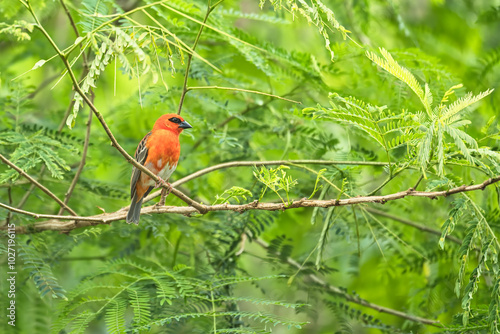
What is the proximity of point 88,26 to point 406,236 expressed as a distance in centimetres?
282

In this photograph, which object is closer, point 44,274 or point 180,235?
point 44,274

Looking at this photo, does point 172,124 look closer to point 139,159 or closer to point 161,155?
point 161,155

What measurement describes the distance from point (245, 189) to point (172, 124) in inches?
34.6

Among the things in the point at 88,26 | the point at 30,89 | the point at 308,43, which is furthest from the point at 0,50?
the point at 308,43

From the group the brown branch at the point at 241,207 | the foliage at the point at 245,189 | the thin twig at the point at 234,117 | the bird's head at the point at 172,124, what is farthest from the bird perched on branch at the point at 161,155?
the thin twig at the point at 234,117

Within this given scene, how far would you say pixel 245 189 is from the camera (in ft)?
9.41

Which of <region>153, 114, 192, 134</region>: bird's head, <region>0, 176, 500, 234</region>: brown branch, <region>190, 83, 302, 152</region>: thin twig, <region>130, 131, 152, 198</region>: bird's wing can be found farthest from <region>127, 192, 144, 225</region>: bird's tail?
<region>190, 83, 302, 152</region>: thin twig

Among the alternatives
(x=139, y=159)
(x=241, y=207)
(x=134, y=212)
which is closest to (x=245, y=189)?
(x=241, y=207)

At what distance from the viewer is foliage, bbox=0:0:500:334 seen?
108 inches

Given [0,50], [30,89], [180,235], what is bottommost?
[180,235]

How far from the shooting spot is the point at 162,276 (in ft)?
10.6

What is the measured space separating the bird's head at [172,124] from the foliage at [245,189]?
3.6 inches

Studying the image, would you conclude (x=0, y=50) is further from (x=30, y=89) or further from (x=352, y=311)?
(x=352, y=311)

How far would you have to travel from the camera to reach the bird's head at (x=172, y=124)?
339 cm
